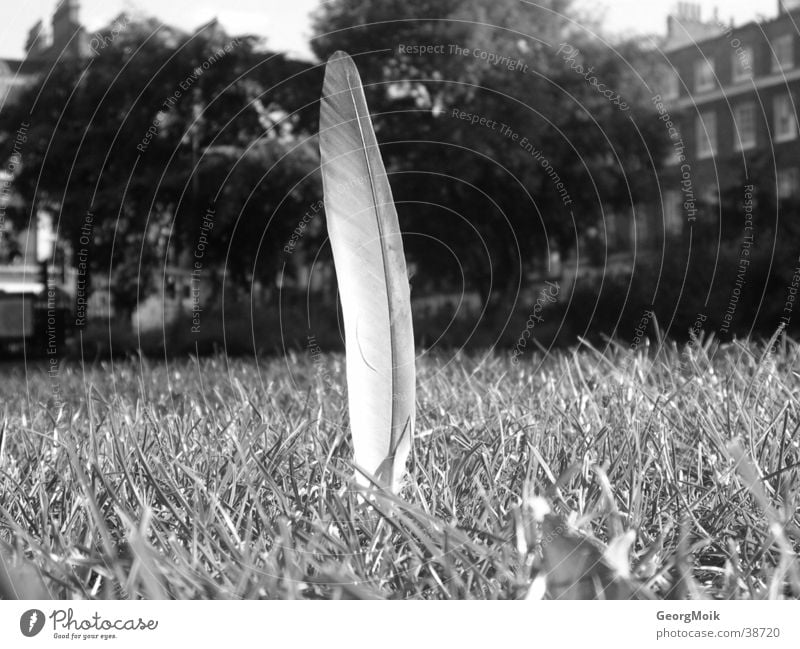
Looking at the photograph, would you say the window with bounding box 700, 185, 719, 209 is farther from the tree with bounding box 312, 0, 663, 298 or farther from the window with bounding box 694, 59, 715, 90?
the window with bounding box 694, 59, 715, 90

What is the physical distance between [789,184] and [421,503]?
35.3ft

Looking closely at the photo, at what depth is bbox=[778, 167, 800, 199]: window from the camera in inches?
348

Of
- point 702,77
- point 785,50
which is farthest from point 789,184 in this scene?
point 785,50

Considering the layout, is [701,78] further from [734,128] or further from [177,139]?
[177,139]

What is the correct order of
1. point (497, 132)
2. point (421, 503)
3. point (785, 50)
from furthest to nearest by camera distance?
point (785, 50), point (497, 132), point (421, 503)

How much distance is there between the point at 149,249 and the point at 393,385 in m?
8.53

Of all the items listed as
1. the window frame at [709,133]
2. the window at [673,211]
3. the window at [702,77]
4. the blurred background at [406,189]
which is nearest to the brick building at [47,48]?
the blurred background at [406,189]

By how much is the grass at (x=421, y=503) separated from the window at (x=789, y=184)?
321 inches

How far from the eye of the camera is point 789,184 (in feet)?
33.5

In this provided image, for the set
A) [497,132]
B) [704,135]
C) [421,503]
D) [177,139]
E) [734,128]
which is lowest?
[421,503]

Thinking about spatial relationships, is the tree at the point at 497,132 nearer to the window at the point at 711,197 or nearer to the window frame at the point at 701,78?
the window at the point at 711,197

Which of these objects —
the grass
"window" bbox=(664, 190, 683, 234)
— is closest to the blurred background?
"window" bbox=(664, 190, 683, 234)

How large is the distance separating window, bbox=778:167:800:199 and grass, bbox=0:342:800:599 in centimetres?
816
